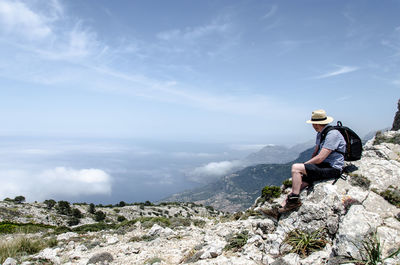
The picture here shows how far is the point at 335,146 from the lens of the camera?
6742 mm

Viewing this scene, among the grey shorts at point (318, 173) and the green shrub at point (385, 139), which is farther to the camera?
the green shrub at point (385, 139)

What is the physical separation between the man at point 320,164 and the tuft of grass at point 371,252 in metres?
2.08

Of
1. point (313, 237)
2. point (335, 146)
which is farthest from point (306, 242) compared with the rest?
point (335, 146)

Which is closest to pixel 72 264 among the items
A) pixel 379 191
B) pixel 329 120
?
pixel 329 120

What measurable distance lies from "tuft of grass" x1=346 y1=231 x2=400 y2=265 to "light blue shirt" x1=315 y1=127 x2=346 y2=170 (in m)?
2.44

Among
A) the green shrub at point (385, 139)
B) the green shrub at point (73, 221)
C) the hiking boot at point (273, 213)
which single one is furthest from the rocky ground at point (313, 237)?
the green shrub at point (73, 221)

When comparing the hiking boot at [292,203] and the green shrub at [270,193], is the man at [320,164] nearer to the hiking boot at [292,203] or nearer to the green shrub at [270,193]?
the hiking boot at [292,203]

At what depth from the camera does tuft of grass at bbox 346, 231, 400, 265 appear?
4.33 meters

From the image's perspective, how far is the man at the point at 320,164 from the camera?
6816 millimetres

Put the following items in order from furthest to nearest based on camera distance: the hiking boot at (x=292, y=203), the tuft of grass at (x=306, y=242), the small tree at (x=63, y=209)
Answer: the small tree at (x=63, y=209)
the hiking boot at (x=292, y=203)
the tuft of grass at (x=306, y=242)

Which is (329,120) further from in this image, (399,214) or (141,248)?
(141,248)

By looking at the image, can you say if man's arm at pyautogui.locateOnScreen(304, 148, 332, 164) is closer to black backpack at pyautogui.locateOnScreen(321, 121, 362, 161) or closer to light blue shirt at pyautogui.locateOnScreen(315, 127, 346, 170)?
light blue shirt at pyautogui.locateOnScreen(315, 127, 346, 170)

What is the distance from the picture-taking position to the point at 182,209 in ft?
183

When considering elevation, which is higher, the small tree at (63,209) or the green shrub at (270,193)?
the green shrub at (270,193)
